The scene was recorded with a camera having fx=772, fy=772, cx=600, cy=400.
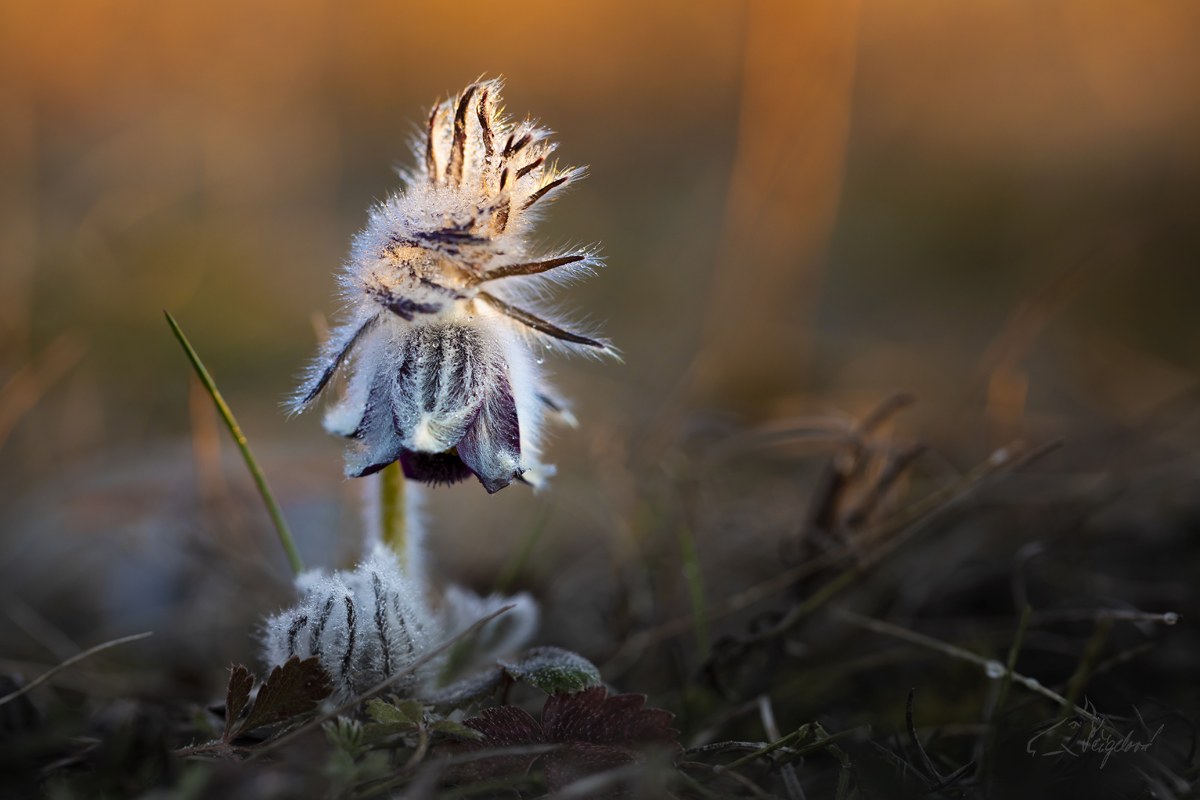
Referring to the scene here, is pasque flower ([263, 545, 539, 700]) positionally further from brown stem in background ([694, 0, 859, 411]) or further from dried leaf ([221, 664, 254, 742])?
brown stem in background ([694, 0, 859, 411])

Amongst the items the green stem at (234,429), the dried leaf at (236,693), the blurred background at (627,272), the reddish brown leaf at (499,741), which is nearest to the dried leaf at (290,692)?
the dried leaf at (236,693)

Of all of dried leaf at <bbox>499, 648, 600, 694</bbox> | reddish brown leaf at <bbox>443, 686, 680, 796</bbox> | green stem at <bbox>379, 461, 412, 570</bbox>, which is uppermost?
green stem at <bbox>379, 461, 412, 570</bbox>

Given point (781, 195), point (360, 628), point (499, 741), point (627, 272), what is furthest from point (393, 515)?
point (627, 272)

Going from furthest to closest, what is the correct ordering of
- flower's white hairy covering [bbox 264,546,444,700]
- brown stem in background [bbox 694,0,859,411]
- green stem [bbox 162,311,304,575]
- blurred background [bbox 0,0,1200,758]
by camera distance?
brown stem in background [bbox 694,0,859,411] → blurred background [bbox 0,0,1200,758] → green stem [bbox 162,311,304,575] → flower's white hairy covering [bbox 264,546,444,700]

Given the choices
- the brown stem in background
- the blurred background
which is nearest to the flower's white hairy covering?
the blurred background

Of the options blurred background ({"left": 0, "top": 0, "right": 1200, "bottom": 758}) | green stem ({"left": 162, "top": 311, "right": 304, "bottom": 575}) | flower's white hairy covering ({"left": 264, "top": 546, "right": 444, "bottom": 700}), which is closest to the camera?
flower's white hairy covering ({"left": 264, "top": 546, "right": 444, "bottom": 700})

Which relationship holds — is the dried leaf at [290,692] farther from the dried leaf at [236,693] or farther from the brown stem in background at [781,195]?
the brown stem in background at [781,195]

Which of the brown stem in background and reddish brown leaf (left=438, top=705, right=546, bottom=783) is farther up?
the brown stem in background
